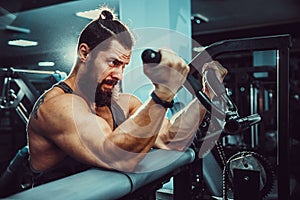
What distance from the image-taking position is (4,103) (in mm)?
2877

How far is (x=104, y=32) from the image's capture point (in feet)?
4.24

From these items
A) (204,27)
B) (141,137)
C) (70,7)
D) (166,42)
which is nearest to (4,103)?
(70,7)

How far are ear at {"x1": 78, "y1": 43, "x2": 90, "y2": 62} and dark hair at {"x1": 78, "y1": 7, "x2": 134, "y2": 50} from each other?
0.05 feet

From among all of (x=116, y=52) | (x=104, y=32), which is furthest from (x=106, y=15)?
(x=116, y=52)

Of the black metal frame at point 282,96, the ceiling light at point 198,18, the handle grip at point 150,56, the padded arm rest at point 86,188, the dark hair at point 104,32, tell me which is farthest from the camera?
the ceiling light at point 198,18

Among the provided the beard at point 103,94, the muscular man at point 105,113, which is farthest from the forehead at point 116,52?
the beard at point 103,94

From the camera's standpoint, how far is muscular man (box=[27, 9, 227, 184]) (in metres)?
0.91

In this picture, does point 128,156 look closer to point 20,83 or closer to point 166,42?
point 166,42

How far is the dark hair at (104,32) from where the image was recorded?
1276 millimetres

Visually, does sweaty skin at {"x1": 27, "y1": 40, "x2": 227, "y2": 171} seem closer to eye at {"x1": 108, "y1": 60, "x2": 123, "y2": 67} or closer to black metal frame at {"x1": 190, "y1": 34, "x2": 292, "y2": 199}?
eye at {"x1": 108, "y1": 60, "x2": 123, "y2": 67}

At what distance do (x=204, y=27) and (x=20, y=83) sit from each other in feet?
13.5

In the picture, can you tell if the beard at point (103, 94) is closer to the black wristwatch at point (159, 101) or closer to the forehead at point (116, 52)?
the forehead at point (116, 52)

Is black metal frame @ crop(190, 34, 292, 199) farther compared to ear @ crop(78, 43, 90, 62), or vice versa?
ear @ crop(78, 43, 90, 62)

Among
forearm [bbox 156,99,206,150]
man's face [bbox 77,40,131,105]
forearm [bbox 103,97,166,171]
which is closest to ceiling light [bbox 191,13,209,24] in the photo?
forearm [bbox 156,99,206,150]
